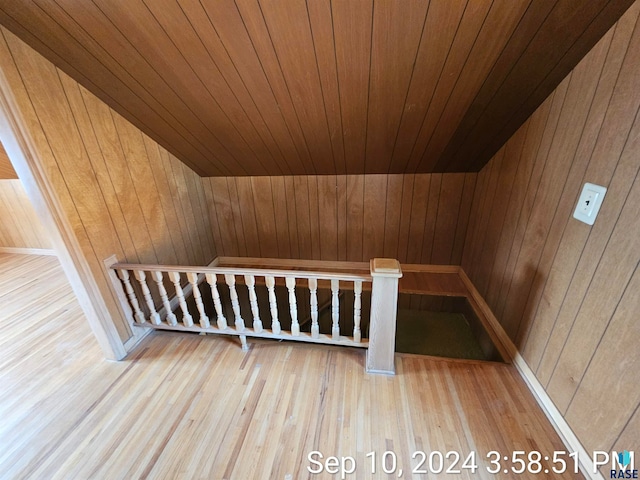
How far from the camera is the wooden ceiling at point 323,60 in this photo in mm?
1047

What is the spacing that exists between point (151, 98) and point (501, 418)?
2.58 m

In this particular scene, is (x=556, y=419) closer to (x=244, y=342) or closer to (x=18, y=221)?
(x=244, y=342)

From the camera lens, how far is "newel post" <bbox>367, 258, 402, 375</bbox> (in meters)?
1.39

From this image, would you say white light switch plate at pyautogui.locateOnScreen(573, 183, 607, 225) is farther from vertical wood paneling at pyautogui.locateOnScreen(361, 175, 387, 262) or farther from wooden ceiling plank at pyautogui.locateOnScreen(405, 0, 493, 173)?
vertical wood paneling at pyautogui.locateOnScreen(361, 175, 387, 262)

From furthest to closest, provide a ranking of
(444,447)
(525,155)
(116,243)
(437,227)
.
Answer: (437,227)
(116,243)
(525,155)
(444,447)

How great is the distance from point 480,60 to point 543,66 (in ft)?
0.96

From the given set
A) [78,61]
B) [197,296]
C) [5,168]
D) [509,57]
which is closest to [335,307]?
[197,296]

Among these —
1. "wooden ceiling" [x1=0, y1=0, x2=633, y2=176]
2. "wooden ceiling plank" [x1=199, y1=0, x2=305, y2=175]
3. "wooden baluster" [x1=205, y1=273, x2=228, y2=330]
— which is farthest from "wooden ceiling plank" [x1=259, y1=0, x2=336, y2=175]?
"wooden baluster" [x1=205, y1=273, x2=228, y2=330]

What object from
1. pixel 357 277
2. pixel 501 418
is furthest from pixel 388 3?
pixel 501 418

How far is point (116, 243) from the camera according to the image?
5.81 ft

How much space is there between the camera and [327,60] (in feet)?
4.15

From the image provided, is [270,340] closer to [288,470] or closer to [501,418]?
[288,470]

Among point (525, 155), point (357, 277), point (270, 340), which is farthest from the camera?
point (270, 340)

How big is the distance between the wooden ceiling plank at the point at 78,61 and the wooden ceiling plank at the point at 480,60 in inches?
68.8
